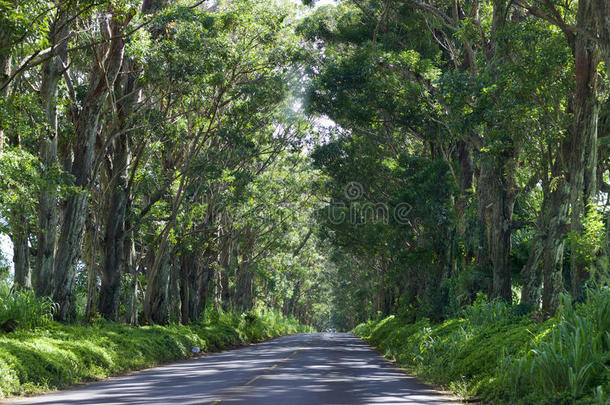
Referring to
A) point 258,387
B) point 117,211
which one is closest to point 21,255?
point 117,211

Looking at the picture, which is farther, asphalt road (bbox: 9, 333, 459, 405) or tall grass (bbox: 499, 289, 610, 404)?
asphalt road (bbox: 9, 333, 459, 405)

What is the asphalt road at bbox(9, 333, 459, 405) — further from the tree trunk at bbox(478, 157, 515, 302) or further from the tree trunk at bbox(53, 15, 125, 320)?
the tree trunk at bbox(478, 157, 515, 302)

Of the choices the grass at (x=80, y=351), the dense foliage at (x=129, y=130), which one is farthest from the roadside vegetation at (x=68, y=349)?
the dense foliage at (x=129, y=130)

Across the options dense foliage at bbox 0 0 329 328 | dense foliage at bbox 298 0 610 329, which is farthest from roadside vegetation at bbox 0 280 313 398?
dense foliage at bbox 298 0 610 329

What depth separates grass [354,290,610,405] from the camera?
28.2 feet

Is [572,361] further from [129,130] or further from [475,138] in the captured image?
[129,130]

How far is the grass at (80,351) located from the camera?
12344mm

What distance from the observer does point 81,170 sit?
1945 centimetres

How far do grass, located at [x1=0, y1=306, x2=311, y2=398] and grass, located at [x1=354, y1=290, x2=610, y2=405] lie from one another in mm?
8366

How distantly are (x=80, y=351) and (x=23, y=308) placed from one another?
6.04 ft

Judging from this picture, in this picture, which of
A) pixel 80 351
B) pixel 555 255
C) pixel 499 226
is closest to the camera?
pixel 80 351

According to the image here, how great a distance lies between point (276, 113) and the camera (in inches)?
1138

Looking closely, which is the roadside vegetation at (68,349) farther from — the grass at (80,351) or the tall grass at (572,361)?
the tall grass at (572,361)

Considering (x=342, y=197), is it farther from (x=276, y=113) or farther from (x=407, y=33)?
(x=407, y=33)
